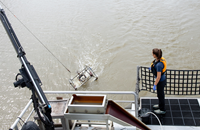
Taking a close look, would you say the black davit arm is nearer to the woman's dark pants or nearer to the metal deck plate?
the woman's dark pants

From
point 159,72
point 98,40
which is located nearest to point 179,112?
point 159,72

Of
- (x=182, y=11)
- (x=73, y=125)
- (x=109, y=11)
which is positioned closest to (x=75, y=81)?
(x=73, y=125)

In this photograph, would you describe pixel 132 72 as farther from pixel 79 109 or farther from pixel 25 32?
pixel 25 32

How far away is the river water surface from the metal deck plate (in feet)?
14.8

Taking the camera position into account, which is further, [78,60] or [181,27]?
[181,27]

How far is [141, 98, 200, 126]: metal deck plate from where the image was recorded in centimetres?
429

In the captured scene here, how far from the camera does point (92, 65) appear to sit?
38.3 feet

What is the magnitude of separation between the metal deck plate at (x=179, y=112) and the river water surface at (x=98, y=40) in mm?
4508

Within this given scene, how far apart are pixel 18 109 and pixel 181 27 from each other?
12.0 m

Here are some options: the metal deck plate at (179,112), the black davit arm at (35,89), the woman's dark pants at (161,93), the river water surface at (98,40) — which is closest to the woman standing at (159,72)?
the woman's dark pants at (161,93)

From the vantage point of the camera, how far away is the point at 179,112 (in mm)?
4543

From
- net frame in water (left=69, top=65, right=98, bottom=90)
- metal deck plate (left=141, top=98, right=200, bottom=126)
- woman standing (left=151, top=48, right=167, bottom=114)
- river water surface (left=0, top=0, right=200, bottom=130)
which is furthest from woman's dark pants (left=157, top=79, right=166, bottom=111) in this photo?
net frame in water (left=69, top=65, right=98, bottom=90)

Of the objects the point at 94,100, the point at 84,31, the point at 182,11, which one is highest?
the point at 182,11

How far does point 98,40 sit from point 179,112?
958 centimetres
